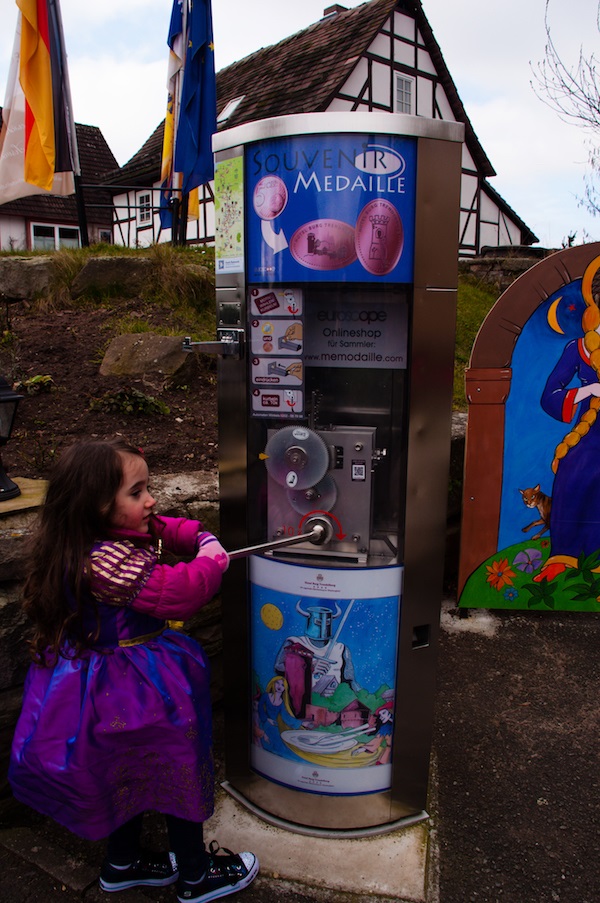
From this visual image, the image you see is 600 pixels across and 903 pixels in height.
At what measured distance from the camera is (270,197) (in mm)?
Answer: 2080

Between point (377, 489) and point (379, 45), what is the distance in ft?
48.5

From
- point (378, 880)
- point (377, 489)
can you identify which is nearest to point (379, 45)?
point (377, 489)

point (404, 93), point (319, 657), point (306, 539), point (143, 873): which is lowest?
point (143, 873)

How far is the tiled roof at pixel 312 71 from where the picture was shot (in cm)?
1389

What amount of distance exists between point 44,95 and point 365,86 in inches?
403

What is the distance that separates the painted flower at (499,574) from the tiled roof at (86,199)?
1922 centimetres

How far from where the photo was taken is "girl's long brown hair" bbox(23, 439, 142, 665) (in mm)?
1798

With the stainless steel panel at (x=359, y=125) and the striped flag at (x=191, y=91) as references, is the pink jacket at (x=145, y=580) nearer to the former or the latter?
the stainless steel panel at (x=359, y=125)

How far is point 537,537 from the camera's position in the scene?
379 centimetres

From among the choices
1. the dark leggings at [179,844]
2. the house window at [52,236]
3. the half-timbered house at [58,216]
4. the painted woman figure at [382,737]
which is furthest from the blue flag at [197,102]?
the house window at [52,236]

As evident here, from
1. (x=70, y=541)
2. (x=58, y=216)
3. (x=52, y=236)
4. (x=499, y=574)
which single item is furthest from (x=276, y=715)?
(x=52, y=236)

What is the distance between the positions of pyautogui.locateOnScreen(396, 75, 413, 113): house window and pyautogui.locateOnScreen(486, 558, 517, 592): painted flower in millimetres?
13710

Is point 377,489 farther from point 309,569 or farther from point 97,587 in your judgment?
point 97,587

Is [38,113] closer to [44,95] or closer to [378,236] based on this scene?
[44,95]
